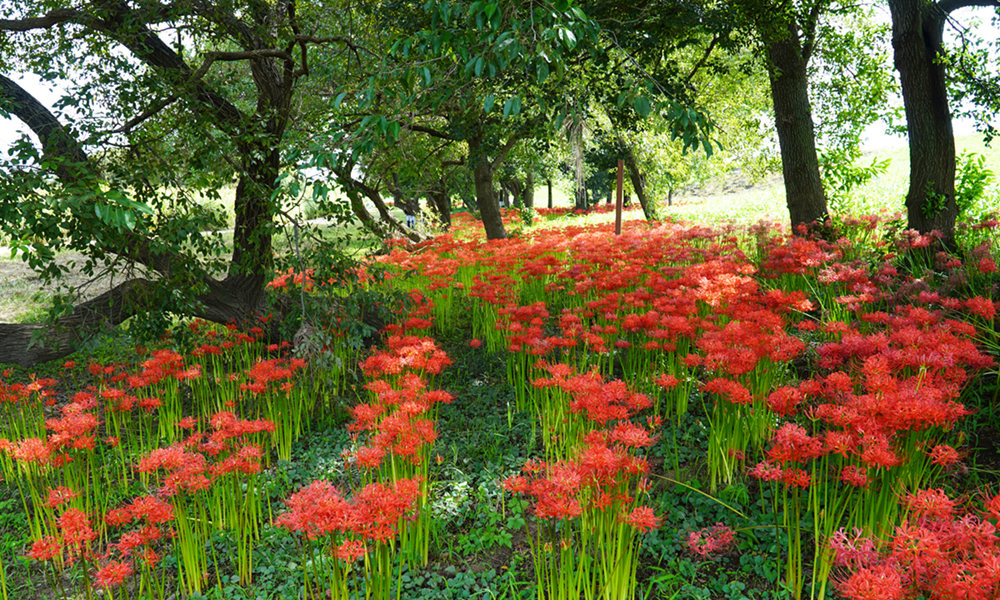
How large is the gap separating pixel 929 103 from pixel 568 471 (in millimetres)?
7589

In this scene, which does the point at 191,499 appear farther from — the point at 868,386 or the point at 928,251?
the point at 928,251

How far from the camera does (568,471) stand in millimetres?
2223

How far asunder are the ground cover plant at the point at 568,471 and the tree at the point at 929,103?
1.56 metres

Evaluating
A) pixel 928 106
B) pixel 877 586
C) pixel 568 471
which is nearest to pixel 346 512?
pixel 568 471

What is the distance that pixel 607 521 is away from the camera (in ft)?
8.14

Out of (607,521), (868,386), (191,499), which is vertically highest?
(868,386)

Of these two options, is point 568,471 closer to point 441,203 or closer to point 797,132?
point 797,132

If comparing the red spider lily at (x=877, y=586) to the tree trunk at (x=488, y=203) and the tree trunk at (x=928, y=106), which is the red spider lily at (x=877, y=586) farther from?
the tree trunk at (x=488, y=203)

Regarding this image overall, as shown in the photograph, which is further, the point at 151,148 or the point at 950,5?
the point at 950,5

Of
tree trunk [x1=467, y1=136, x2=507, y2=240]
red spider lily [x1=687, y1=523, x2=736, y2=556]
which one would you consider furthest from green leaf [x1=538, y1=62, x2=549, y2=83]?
tree trunk [x1=467, y1=136, x2=507, y2=240]

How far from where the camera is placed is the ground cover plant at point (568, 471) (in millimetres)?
2166

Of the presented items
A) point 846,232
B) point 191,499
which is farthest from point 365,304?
point 846,232

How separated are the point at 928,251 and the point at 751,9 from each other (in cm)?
369

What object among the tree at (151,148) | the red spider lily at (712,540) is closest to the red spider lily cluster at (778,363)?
the red spider lily at (712,540)
